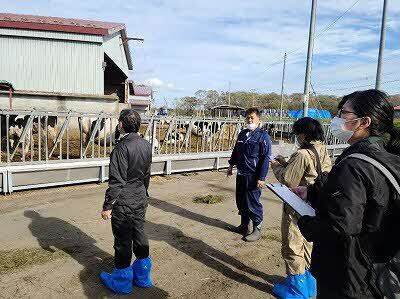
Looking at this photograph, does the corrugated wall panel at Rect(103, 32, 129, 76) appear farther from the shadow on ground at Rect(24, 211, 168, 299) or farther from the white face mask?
the white face mask

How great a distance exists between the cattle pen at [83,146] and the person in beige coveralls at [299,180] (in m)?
1.22

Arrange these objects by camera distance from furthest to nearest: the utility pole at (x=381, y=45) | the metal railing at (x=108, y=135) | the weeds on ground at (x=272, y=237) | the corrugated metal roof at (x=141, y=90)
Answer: the corrugated metal roof at (x=141, y=90), the utility pole at (x=381, y=45), the metal railing at (x=108, y=135), the weeds on ground at (x=272, y=237)

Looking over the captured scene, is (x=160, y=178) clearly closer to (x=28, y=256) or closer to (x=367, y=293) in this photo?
(x=28, y=256)

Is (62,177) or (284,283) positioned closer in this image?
(284,283)

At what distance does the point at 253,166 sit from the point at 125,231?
2.15 meters

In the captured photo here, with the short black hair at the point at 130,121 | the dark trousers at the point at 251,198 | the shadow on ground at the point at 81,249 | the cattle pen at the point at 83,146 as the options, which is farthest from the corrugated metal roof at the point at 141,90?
the short black hair at the point at 130,121

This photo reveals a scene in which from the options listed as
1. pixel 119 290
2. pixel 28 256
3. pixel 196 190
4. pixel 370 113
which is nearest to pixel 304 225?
pixel 370 113

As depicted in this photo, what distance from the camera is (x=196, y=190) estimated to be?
7.84 metres

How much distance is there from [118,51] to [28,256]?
16.4 meters

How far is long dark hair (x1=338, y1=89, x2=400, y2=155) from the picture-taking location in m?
1.87

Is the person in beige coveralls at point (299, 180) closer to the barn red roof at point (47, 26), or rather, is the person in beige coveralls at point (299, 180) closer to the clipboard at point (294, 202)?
the clipboard at point (294, 202)

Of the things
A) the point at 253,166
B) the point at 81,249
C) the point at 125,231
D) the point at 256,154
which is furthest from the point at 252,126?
the point at 81,249

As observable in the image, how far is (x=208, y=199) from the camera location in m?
6.98

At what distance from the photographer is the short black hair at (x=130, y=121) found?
3.48 metres
